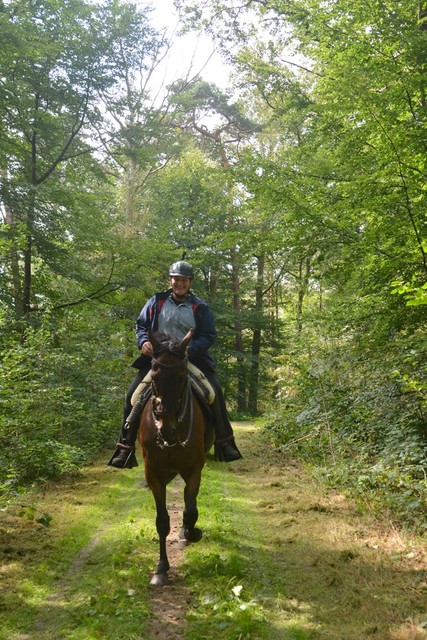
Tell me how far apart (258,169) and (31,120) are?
7151 mm

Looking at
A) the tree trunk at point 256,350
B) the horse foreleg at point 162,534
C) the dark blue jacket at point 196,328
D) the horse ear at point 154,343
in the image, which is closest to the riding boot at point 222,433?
the dark blue jacket at point 196,328

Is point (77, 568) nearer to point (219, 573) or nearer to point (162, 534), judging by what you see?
point (162, 534)

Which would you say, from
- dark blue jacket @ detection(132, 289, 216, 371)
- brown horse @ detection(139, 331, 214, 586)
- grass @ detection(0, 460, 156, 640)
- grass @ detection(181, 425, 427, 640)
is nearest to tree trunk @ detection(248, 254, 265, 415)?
grass @ detection(0, 460, 156, 640)

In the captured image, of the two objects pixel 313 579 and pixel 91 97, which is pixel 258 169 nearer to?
pixel 91 97

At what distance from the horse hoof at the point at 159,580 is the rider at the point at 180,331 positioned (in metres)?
1.39

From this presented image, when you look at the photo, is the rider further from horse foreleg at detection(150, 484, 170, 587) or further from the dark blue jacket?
horse foreleg at detection(150, 484, 170, 587)

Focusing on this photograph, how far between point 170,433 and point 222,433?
1.55m

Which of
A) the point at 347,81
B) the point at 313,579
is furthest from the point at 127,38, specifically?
the point at 313,579

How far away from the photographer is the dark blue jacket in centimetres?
579

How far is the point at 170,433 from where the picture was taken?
4793mm

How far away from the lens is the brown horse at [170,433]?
4754 millimetres

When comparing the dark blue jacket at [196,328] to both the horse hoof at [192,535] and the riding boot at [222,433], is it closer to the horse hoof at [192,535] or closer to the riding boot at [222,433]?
the riding boot at [222,433]

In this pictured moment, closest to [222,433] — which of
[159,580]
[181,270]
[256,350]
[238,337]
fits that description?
[159,580]

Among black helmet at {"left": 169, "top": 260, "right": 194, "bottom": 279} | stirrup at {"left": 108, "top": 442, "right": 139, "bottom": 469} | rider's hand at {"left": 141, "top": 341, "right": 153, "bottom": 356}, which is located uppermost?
black helmet at {"left": 169, "top": 260, "right": 194, "bottom": 279}
